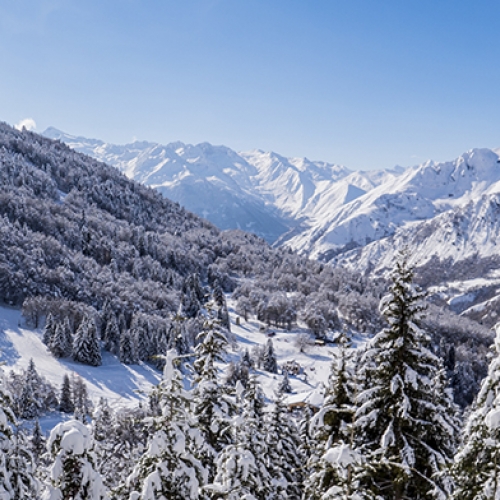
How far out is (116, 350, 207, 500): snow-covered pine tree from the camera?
12.5 meters

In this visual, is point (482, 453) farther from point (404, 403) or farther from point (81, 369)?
point (81, 369)

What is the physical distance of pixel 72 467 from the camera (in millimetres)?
11172

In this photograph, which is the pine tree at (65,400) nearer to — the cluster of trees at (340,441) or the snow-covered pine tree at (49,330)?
the snow-covered pine tree at (49,330)

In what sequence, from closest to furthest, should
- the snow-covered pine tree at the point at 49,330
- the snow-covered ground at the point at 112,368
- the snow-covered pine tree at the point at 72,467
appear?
the snow-covered pine tree at the point at 72,467 → the snow-covered ground at the point at 112,368 → the snow-covered pine tree at the point at 49,330

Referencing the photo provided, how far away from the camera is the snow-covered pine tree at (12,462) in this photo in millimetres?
9961

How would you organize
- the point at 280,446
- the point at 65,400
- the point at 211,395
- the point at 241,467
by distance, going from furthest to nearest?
the point at 65,400
the point at 280,446
the point at 211,395
the point at 241,467

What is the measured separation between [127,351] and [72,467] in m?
111

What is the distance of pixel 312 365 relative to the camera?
136 metres

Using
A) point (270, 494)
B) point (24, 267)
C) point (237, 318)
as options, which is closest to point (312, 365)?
point (237, 318)

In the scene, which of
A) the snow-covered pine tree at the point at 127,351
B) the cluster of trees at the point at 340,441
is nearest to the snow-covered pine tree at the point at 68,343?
the snow-covered pine tree at the point at 127,351

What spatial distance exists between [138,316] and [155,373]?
27676 mm

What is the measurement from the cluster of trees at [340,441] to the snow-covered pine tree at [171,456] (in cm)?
3

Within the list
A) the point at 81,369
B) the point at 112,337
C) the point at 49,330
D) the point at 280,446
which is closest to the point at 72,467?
the point at 280,446

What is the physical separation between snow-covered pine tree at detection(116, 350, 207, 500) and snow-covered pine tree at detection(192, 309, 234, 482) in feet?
13.9
